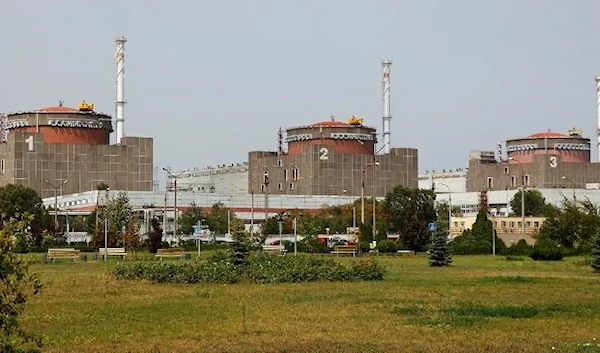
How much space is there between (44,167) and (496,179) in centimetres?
7434

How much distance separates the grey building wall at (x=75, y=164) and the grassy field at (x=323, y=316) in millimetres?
127091

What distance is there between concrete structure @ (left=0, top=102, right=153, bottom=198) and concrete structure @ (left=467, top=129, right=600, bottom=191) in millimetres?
58827

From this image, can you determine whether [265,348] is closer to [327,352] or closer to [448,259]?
[327,352]

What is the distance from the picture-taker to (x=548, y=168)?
189250 millimetres

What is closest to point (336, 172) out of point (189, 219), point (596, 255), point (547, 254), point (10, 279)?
point (189, 219)

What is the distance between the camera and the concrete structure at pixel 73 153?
165500 mm

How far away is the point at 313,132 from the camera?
183 meters

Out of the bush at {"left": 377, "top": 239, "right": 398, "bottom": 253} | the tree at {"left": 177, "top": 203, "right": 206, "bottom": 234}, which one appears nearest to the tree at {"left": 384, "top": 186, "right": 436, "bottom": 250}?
the bush at {"left": 377, "top": 239, "right": 398, "bottom": 253}

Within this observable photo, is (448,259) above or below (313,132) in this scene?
below

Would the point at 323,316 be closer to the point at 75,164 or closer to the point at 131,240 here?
the point at 131,240

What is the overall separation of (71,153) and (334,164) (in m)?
38.3

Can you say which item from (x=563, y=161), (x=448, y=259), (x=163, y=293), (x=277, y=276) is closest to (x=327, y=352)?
(x=163, y=293)

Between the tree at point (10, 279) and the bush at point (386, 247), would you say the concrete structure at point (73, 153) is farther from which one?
the tree at point (10, 279)

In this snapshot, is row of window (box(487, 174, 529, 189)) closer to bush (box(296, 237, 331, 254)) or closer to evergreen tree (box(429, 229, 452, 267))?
bush (box(296, 237, 331, 254))
